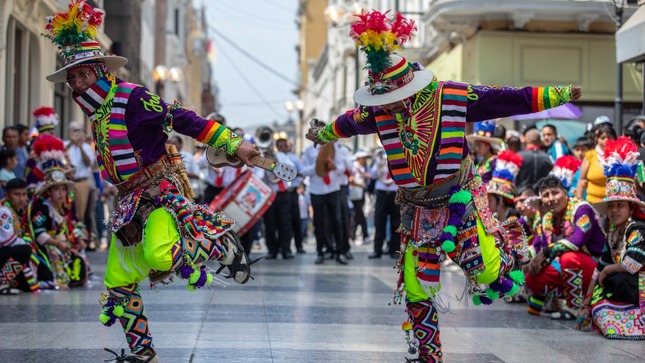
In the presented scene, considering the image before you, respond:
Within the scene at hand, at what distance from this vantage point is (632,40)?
13734 millimetres

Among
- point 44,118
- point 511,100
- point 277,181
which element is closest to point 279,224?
point 277,181

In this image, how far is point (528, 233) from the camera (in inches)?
403

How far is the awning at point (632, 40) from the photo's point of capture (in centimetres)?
1340

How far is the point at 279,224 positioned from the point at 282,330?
840cm

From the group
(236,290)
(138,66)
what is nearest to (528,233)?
(236,290)

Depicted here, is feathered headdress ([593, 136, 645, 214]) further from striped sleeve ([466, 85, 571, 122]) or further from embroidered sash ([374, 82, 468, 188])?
embroidered sash ([374, 82, 468, 188])

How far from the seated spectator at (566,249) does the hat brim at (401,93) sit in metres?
3.23

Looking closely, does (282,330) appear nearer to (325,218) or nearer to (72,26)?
(72,26)

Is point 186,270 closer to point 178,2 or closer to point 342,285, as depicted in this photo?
point 342,285

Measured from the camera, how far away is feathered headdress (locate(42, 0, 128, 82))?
6.48 metres

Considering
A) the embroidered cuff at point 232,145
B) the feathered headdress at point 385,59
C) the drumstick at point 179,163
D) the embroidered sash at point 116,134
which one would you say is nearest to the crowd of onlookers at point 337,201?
the embroidered cuff at point 232,145

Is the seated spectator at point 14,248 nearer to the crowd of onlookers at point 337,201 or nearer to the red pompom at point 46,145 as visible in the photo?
the crowd of onlookers at point 337,201

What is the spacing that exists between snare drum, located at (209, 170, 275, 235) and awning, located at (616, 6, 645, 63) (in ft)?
16.1

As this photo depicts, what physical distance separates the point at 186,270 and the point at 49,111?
816cm
